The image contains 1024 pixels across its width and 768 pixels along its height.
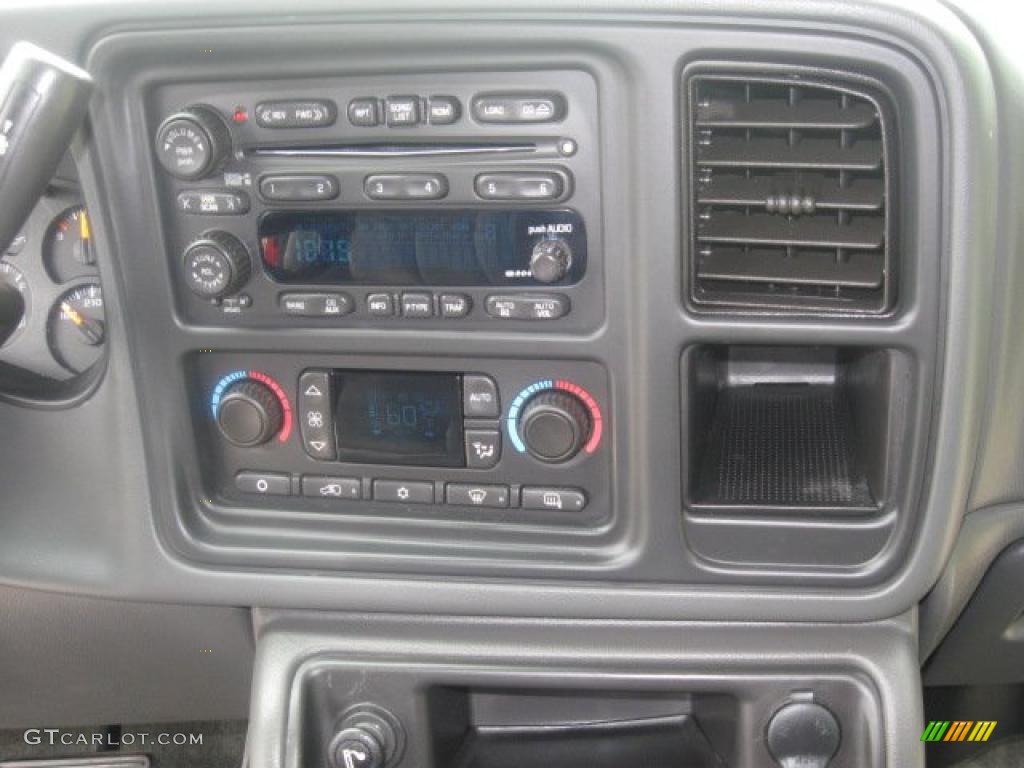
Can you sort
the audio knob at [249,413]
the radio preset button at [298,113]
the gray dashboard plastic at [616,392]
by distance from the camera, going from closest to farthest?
the gray dashboard plastic at [616,392] → the radio preset button at [298,113] → the audio knob at [249,413]

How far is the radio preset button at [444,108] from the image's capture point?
3.33 feet

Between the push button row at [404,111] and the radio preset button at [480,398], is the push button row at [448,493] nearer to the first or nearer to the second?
the radio preset button at [480,398]

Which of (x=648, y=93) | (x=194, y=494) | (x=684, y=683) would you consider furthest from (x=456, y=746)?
(x=648, y=93)

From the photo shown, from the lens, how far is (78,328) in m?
1.24

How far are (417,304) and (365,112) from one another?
0.56ft

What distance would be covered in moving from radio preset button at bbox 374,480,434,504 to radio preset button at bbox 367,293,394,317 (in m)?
0.17

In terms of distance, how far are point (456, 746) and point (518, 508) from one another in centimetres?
32

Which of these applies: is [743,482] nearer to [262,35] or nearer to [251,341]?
[251,341]

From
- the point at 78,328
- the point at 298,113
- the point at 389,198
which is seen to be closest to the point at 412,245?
the point at 389,198

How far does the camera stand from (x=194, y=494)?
1220 mm

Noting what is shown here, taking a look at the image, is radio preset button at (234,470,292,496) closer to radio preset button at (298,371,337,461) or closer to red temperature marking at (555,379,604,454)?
radio preset button at (298,371,337,461)

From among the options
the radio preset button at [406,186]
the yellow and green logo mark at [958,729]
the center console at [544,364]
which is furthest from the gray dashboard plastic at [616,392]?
the yellow and green logo mark at [958,729]

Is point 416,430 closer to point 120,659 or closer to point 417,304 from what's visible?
point 417,304

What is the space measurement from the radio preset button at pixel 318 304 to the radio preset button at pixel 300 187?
87 millimetres
